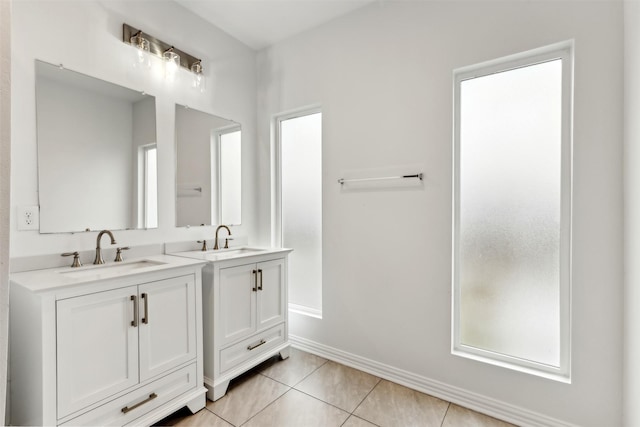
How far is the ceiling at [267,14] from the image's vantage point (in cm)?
231

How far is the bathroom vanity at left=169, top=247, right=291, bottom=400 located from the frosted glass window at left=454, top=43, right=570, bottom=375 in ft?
4.24

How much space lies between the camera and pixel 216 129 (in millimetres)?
2615

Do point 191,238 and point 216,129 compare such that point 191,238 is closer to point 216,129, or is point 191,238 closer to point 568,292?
point 216,129

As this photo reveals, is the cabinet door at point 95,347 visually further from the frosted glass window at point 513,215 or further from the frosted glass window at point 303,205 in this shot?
the frosted glass window at point 513,215

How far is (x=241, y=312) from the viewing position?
6.91 ft

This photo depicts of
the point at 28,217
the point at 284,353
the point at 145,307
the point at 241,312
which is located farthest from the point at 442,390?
the point at 28,217

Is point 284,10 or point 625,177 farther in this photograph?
point 284,10

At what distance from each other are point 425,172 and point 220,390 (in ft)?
6.38

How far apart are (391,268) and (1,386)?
6.47 feet

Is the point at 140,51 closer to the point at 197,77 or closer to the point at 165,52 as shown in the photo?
the point at 165,52

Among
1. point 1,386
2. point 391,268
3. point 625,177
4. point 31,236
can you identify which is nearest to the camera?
point 1,386

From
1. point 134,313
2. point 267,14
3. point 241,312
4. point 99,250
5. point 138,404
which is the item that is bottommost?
point 138,404

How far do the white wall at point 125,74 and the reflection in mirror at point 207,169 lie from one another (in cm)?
7

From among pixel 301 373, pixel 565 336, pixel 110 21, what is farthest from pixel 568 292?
pixel 110 21
